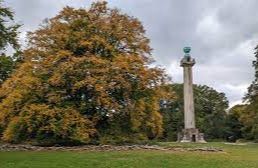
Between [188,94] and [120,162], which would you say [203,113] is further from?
[120,162]

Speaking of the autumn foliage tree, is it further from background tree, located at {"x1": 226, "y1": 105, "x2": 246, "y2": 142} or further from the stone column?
background tree, located at {"x1": 226, "y1": 105, "x2": 246, "y2": 142}

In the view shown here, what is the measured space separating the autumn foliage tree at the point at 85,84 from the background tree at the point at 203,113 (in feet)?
148

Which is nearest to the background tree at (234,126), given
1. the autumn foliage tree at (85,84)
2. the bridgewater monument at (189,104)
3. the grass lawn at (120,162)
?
the bridgewater monument at (189,104)

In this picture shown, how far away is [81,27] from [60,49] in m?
2.17

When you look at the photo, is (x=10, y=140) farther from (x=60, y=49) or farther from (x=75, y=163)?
(x=75, y=163)

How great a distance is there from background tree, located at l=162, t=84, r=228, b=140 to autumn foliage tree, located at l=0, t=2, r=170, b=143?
4522 cm

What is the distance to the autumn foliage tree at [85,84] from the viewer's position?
108 ft

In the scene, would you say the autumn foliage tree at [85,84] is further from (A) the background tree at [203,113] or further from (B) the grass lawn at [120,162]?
(A) the background tree at [203,113]

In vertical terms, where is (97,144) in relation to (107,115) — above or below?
below

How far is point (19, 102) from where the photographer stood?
1320 inches

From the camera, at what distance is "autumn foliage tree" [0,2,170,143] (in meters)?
32.9

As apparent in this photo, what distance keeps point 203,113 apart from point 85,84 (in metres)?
63.1

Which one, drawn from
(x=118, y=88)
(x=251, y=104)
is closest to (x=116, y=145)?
(x=118, y=88)

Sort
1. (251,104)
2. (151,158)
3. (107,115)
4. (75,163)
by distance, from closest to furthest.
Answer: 1. (75,163)
2. (151,158)
3. (107,115)
4. (251,104)
